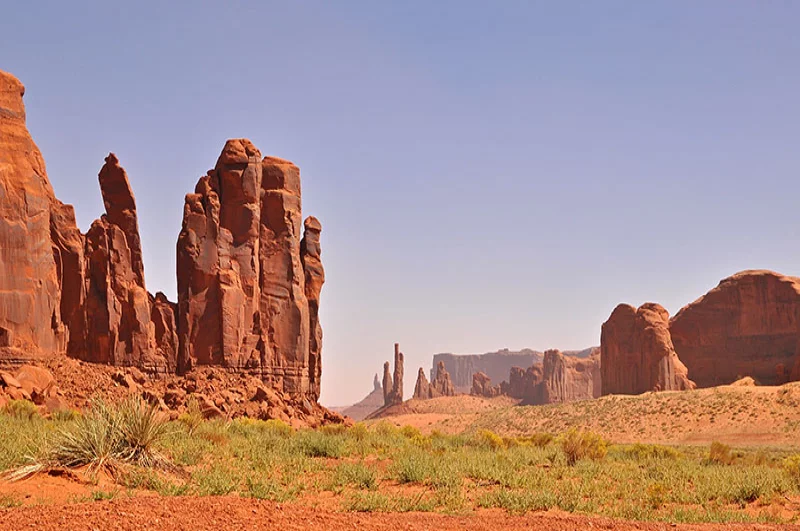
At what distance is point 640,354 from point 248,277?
46503mm

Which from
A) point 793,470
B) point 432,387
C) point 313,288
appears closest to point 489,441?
point 793,470

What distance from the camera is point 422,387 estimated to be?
124 meters

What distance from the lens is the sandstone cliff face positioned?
27562mm

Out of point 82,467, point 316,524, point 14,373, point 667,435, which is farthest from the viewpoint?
point 667,435

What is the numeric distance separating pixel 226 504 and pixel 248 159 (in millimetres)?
29063

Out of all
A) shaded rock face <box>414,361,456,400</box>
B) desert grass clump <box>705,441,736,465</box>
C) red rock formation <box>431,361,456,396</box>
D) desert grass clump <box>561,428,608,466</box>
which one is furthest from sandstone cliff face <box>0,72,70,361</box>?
red rock formation <box>431,361,456,396</box>

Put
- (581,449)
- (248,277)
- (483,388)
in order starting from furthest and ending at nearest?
1. (483,388)
2. (248,277)
3. (581,449)

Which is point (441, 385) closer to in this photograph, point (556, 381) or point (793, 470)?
point (556, 381)

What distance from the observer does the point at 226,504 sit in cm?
966

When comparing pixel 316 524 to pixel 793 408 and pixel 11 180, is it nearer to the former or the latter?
pixel 11 180

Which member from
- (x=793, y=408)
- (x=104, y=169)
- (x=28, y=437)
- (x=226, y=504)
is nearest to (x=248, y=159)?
(x=104, y=169)

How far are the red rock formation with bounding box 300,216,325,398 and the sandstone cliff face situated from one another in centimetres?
1260

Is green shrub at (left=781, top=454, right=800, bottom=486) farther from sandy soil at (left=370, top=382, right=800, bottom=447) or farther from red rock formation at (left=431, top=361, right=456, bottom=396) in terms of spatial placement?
red rock formation at (left=431, top=361, right=456, bottom=396)

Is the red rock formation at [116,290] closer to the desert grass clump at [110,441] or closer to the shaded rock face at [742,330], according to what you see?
the desert grass clump at [110,441]
